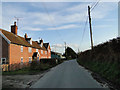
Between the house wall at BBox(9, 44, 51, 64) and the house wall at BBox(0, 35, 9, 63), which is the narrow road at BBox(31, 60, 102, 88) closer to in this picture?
the house wall at BBox(0, 35, 9, 63)

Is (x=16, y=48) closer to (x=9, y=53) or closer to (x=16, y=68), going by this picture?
(x=9, y=53)

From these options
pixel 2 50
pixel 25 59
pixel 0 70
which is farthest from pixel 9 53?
pixel 25 59

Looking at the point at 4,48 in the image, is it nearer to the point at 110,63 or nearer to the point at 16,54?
the point at 16,54

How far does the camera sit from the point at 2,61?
2170cm

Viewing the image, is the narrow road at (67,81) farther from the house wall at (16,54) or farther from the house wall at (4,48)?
the house wall at (16,54)

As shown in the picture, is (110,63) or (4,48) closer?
(110,63)

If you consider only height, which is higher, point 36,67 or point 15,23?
point 15,23

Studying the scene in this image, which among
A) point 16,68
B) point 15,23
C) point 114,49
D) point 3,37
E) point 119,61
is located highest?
point 15,23

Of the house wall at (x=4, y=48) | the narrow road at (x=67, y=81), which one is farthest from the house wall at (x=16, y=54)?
the narrow road at (x=67, y=81)

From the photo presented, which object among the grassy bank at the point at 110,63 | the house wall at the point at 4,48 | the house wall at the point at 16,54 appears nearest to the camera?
the grassy bank at the point at 110,63

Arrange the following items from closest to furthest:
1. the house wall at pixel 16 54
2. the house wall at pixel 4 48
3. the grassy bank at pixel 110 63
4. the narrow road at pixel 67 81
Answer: the narrow road at pixel 67 81 → the grassy bank at pixel 110 63 → the house wall at pixel 4 48 → the house wall at pixel 16 54

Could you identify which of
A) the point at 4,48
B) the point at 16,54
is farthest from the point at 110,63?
the point at 16,54

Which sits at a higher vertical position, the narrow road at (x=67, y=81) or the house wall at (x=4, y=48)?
the house wall at (x=4, y=48)

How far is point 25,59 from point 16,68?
8.88 metres
